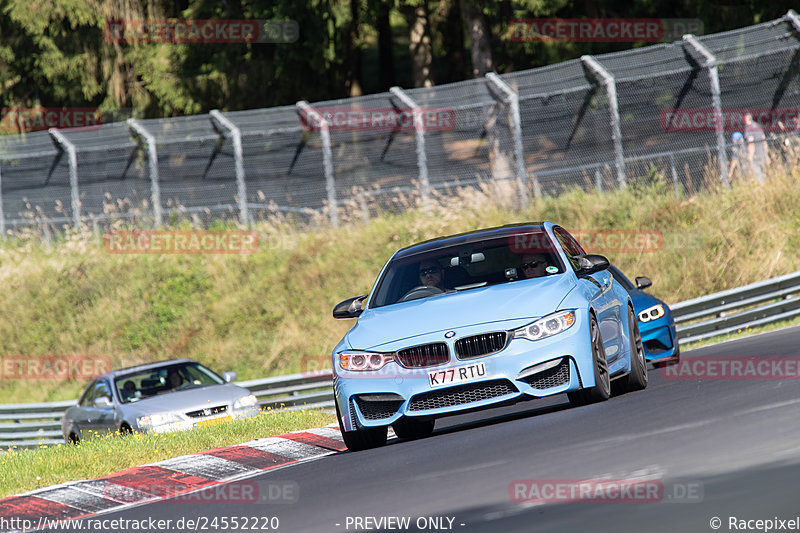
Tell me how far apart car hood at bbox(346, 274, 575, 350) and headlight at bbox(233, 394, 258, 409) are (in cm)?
604

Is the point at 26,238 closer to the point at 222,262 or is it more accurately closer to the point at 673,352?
the point at 222,262

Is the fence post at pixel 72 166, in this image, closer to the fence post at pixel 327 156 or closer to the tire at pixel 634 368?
the fence post at pixel 327 156

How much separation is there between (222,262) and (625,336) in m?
16.3

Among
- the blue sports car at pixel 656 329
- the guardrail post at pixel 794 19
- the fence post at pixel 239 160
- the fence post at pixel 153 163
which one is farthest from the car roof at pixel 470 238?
the fence post at pixel 153 163

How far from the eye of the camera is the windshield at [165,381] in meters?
16.4

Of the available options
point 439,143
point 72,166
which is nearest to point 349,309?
point 439,143

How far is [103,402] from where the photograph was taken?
1590 cm

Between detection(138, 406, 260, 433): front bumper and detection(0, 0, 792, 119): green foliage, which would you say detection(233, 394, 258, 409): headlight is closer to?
detection(138, 406, 260, 433): front bumper

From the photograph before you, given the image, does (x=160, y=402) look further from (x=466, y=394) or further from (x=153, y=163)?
(x=153, y=163)

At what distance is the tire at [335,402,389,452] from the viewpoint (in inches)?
366

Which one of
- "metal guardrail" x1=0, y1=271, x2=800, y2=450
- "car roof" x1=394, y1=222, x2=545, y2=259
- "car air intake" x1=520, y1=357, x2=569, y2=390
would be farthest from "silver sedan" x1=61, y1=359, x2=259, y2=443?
"car air intake" x1=520, y1=357, x2=569, y2=390

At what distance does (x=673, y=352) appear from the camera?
44.4ft

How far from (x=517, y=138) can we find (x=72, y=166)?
32.7 ft

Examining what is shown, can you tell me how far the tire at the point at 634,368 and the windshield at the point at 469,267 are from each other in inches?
42.5
